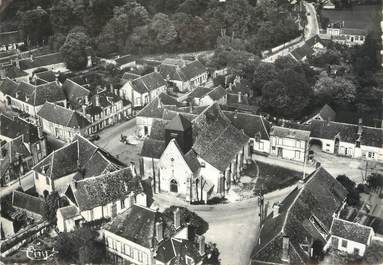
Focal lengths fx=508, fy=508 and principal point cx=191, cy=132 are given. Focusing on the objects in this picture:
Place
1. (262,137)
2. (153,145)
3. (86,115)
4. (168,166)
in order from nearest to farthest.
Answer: (168,166) < (153,145) < (262,137) < (86,115)

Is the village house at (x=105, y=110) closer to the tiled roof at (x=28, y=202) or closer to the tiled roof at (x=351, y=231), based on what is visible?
the tiled roof at (x=28, y=202)

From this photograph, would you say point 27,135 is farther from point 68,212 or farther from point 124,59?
point 124,59

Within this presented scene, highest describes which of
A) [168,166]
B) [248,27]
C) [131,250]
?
[248,27]

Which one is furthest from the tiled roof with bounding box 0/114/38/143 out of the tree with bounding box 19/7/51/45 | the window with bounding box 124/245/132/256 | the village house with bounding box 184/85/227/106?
the tree with bounding box 19/7/51/45

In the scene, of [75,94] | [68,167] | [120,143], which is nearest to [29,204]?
[68,167]

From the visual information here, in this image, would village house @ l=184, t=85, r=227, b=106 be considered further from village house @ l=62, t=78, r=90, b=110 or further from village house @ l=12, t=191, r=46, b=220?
village house @ l=12, t=191, r=46, b=220

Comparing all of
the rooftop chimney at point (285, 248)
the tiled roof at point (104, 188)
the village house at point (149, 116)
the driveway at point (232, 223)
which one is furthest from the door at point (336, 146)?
the rooftop chimney at point (285, 248)

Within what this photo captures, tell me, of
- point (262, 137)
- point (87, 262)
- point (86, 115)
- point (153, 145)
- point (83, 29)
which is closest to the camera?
point (87, 262)

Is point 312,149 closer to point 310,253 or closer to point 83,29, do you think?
point 310,253

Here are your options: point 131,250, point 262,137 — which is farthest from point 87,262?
point 262,137
